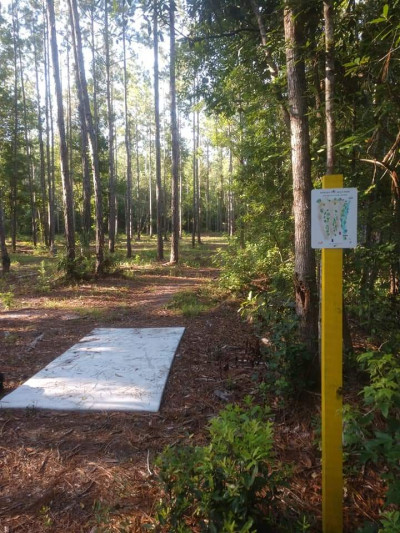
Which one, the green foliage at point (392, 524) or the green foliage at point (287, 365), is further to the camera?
the green foliage at point (287, 365)

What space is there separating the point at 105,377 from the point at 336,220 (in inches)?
129

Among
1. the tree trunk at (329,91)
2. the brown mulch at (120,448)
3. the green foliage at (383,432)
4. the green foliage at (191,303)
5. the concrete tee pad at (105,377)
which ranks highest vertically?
the tree trunk at (329,91)

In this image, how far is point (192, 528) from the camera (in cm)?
214

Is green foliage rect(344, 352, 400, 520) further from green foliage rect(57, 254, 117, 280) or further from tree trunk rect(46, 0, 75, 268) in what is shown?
tree trunk rect(46, 0, 75, 268)

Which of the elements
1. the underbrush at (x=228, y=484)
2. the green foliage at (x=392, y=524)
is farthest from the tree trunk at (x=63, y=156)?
the green foliage at (x=392, y=524)

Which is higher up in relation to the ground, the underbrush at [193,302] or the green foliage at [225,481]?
the green foliage at [225,481]

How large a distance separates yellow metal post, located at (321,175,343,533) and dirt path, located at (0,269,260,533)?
1.13 m

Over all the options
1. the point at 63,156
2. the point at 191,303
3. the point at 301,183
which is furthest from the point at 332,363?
the point at 63,156

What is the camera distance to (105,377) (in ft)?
14.0

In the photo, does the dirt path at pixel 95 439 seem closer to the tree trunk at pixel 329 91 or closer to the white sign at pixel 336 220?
the white sign at pixel 336 220

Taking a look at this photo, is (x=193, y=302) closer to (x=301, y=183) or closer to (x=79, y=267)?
(x=79, y=267)

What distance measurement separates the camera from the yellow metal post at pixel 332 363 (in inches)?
78.5

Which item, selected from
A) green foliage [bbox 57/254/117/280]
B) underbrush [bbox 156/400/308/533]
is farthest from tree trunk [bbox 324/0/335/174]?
green foliage [bbox 57/254/117/280]

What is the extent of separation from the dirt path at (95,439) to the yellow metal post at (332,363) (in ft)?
3.70
